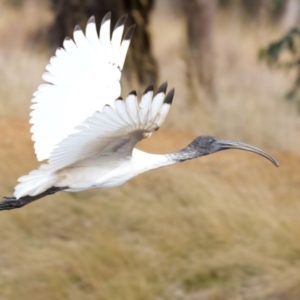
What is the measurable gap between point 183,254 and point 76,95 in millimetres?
3302

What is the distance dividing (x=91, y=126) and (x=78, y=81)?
3.08ft

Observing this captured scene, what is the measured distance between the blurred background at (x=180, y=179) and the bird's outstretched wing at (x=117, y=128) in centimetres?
315

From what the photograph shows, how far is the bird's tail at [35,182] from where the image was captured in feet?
12.5

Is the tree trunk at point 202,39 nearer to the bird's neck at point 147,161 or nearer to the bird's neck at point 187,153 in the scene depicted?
the bird's neck at point 187,153

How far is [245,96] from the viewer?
9.04 m

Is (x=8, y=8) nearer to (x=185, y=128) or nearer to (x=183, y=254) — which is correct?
(x=185, y=128)

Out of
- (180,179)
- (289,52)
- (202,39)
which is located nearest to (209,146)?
(180,179)

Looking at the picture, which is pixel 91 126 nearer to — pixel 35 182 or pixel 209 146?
pixel 35 182

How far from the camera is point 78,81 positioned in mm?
4180

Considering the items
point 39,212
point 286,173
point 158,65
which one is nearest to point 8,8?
point 158,65

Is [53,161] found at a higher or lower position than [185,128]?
lower

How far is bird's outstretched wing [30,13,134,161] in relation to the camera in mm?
4109

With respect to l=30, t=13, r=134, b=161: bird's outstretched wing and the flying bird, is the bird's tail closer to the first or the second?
the flying bird

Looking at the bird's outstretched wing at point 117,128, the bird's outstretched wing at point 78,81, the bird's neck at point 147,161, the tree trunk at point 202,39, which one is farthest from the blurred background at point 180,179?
the bird's outstretched wing at point 117,128
